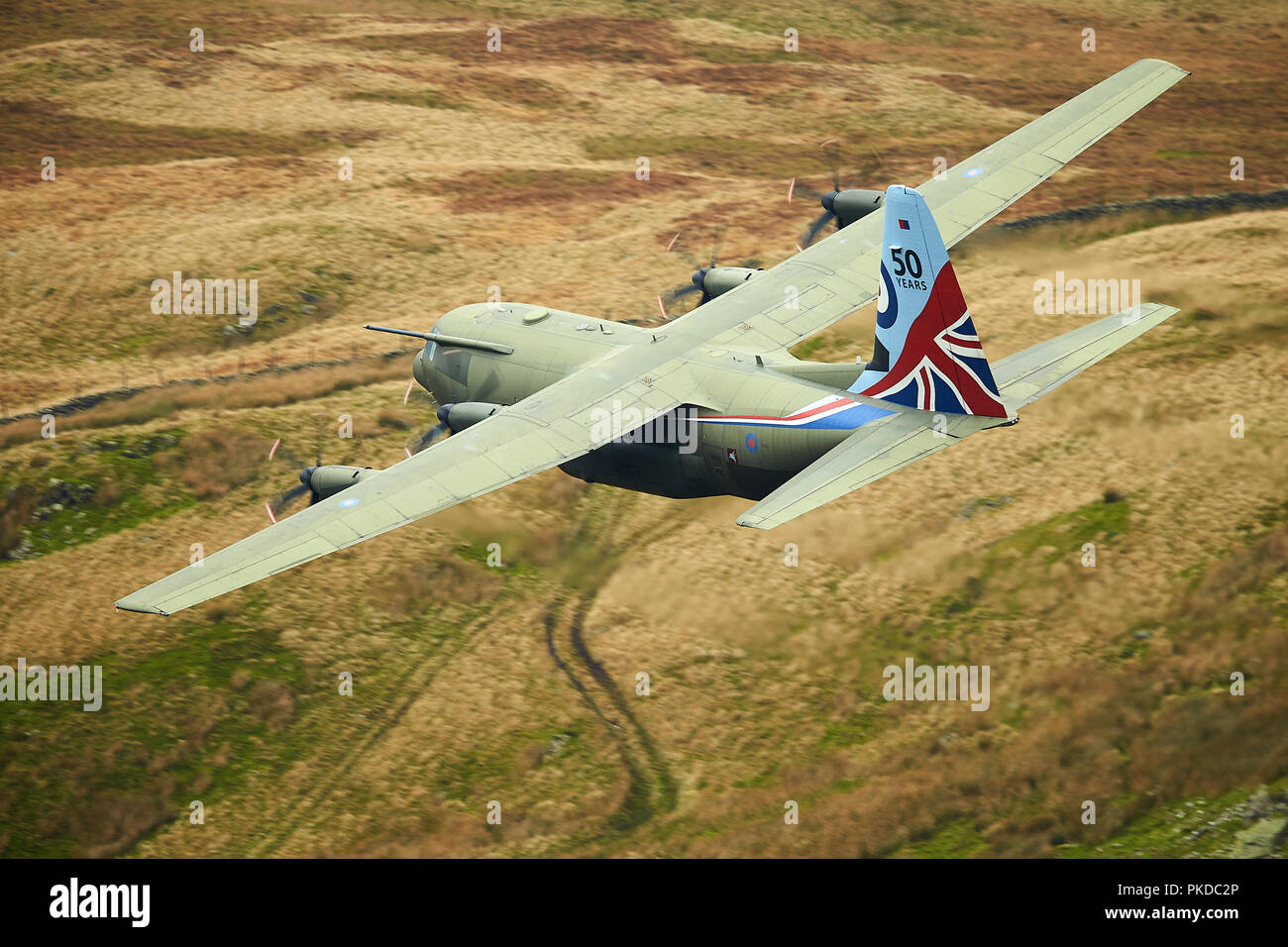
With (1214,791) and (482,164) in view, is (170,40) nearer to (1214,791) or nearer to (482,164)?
(482,164)

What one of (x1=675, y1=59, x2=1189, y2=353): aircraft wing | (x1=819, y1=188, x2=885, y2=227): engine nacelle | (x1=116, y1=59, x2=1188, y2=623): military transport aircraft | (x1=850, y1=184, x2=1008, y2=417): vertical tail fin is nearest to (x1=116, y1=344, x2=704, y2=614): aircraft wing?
(x1=116, y1=59, x2=1188, y2=623): military transport aircraft

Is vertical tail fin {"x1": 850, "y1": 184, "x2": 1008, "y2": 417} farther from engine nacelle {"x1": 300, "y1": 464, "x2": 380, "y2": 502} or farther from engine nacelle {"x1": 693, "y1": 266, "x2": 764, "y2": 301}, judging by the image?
engine nacelle {"x1": 300, "y1": 464, "x2": 380, "y2": 502}

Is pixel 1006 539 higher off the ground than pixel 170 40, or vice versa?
pixel 170 40

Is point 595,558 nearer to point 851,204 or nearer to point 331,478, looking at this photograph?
point 331,478

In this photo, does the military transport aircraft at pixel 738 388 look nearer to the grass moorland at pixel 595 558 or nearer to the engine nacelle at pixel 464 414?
the engine nacelle at pixel 464 414

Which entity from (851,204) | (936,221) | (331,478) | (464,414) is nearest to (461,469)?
(464,414)

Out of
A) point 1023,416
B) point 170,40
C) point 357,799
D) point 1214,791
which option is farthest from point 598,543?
point 170,40

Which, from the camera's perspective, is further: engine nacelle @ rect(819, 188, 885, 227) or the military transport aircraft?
engine nacelle @ rect(819, 188, 885, 227)
